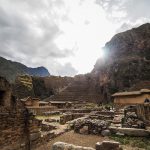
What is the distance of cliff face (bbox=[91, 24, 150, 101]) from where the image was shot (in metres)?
76.7

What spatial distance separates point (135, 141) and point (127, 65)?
68.4 m

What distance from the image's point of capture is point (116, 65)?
81125 millimetres

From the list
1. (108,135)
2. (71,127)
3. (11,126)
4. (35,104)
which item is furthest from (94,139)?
(35,104)

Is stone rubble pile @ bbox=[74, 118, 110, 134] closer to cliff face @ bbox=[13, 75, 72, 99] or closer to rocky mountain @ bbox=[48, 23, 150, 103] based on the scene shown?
rocky mountain @ bbox=[48, 23, 150, 103]

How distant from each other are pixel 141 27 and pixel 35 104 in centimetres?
6774

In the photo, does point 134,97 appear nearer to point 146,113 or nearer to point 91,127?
point 146,113

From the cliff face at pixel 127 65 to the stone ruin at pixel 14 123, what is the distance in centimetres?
6043

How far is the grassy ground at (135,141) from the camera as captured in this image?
1203cm

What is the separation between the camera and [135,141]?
1295cm

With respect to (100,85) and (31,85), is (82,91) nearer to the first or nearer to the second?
(100,85)

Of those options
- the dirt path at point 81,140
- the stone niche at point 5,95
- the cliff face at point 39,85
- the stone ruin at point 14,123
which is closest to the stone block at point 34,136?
the stone ruin at point 14,123

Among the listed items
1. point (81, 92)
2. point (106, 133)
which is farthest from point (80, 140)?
point (81, 92)

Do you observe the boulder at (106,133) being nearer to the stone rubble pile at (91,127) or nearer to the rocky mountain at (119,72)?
the stone rubble pile at (91,127)

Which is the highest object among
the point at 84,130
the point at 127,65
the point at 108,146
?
the point at 127,65
